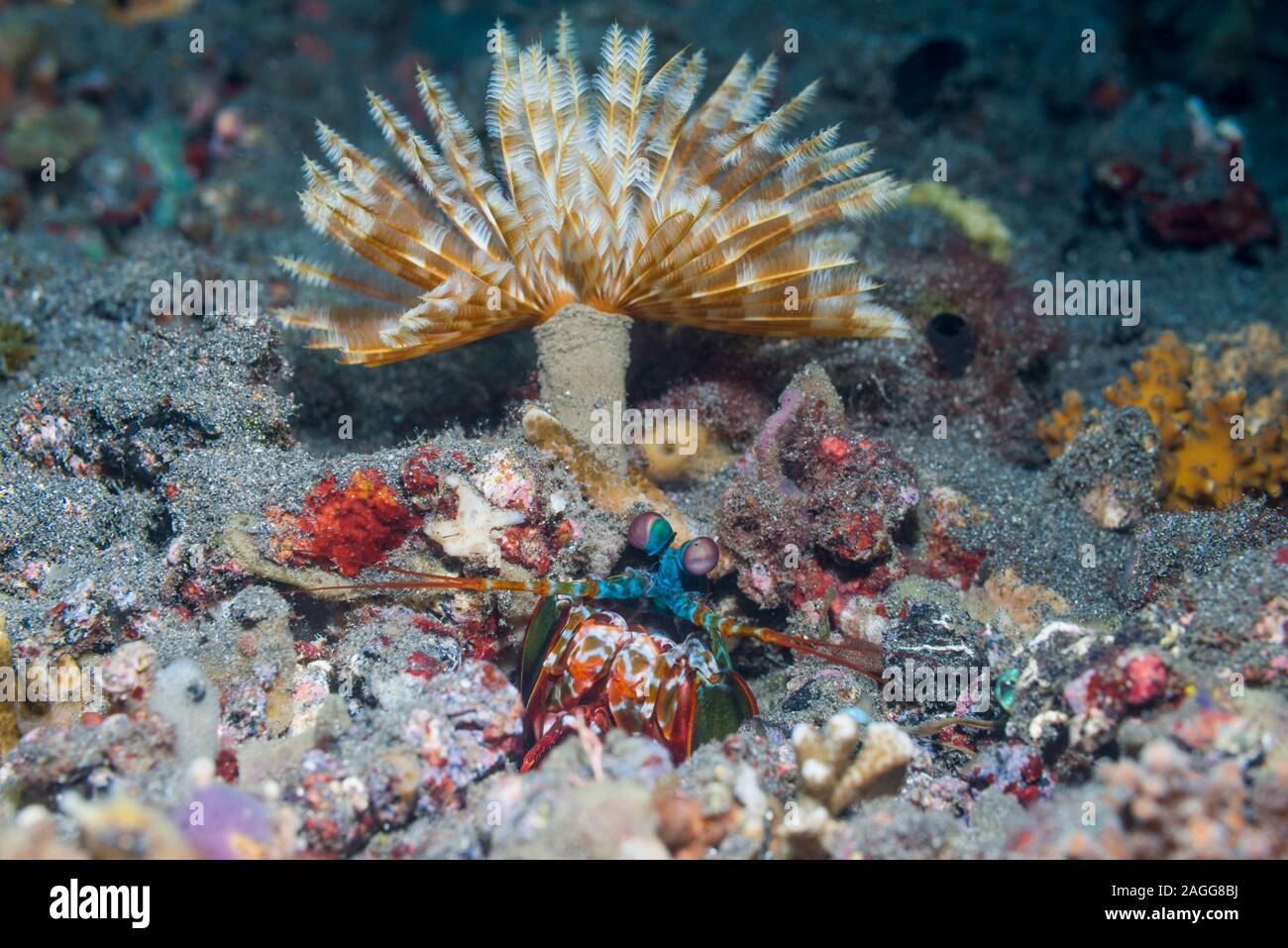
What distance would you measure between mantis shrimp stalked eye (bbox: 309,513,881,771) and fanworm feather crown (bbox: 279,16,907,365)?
1.37 meters

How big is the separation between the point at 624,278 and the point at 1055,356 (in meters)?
4.39

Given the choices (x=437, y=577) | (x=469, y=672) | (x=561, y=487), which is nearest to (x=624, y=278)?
(x=561, y=487)

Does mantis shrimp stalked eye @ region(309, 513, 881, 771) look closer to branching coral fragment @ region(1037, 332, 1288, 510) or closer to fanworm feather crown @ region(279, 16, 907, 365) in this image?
fanworm feather crown @ region(279, 16, 907, 365)

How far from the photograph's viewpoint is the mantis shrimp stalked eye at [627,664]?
12.5ft

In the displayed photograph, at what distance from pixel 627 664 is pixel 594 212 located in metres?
2.29

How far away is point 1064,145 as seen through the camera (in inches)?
381

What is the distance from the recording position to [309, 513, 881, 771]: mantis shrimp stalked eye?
12.5 feet

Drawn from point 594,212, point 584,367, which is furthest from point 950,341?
point 594,212

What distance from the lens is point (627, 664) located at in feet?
12.8

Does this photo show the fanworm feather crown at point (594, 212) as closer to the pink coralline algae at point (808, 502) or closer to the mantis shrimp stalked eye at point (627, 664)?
the pink coralline algae at point (808, 502)

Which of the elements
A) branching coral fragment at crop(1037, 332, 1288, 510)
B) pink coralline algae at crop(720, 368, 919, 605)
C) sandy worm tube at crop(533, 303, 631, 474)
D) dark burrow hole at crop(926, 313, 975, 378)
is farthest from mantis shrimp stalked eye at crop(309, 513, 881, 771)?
branching coral fragment at crop(1037, 332, 1288, 510)

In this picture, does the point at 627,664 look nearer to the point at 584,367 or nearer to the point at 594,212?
the point at 584,367

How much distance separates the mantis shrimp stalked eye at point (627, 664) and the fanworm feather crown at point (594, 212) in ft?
4.50


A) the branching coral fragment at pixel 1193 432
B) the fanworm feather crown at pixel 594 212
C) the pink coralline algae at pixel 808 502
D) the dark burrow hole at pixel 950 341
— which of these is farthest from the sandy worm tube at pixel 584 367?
the branching coral fragment at pixel 1193 432
